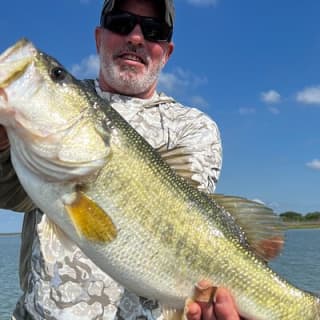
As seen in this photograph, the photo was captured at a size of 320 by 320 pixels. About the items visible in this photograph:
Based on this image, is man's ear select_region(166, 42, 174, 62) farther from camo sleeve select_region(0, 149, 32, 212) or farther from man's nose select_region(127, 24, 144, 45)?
camo sleeve select_region(0, 149, 32, 212)

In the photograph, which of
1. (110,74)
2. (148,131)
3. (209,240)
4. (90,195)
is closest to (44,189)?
(90,195)

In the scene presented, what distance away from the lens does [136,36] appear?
5445 mm

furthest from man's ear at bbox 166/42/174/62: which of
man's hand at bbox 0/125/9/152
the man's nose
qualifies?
man's hand at bbox 0/125/9/152

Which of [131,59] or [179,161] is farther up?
[131,59]

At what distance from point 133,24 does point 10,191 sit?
2.19 m

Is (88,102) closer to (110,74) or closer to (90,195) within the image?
(90,195)

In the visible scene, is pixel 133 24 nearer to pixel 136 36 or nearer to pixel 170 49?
pixel 136 36

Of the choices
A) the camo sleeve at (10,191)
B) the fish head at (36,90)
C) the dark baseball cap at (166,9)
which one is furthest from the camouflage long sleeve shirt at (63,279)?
the dark baseball cap at (166,9)

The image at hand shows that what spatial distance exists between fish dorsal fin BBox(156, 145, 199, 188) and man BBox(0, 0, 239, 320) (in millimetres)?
17

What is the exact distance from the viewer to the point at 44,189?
342 centimetres

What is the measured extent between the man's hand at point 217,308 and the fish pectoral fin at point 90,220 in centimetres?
74

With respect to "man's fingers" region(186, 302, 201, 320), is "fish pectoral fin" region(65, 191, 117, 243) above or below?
above

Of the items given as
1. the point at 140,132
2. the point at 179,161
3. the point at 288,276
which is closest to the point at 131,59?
the point at 140,132

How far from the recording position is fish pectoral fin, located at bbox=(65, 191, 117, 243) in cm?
338
